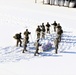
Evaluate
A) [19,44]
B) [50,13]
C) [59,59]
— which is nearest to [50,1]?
[50,13]

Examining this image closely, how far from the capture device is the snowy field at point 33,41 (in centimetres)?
2056

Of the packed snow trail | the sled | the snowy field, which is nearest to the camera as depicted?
the snowy field

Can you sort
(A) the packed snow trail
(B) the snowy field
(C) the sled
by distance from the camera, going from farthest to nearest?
(C) the sled
(A) the packed snow trail
(B) the snowy field

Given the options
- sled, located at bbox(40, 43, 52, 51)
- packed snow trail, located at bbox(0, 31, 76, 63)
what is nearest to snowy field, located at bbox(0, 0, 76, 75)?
packed snow trail, located at bbox(0, 31, 76, 63)

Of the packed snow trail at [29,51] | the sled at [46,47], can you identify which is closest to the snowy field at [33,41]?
the packed snow trail at [29,51]

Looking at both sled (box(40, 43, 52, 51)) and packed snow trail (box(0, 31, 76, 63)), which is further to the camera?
sled (box(40, 43, 52, 51))

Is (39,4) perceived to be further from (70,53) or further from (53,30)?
(70,53)

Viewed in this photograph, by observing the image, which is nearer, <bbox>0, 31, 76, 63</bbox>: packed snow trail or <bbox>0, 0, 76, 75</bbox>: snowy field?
<bbox>0, 0, 76, 75</bbox>: snowy field

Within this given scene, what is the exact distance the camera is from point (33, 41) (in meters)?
26.0

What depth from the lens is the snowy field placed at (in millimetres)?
20562

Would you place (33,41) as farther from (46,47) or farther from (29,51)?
(29,51)

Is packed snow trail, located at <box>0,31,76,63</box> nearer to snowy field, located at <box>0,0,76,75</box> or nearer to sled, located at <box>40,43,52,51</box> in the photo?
snowy field, located at <box>0,0,76,75</box>

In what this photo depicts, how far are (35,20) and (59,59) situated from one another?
11.7 meters

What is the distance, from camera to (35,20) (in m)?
33.3
